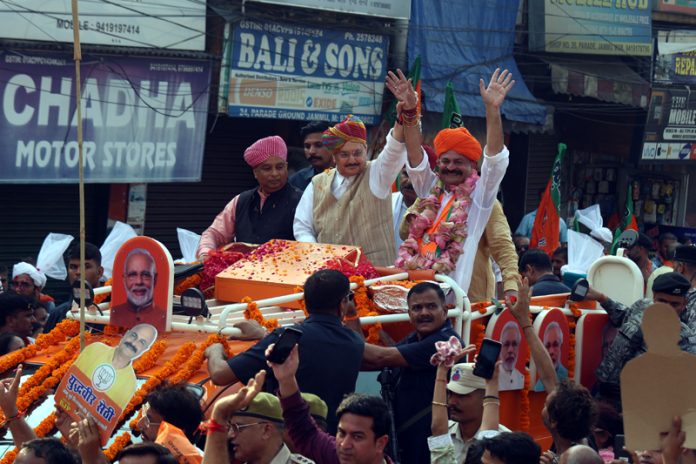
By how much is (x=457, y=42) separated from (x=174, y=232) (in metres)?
4.80

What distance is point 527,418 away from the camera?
6.81 meters

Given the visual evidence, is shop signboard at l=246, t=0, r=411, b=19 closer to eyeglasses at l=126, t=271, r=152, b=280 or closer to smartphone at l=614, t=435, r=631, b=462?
eyeglasses at l=126, t=271, r=152, b=280

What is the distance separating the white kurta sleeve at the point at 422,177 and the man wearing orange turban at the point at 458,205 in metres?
0.21

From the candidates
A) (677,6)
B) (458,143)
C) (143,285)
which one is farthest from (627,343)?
(677,6)

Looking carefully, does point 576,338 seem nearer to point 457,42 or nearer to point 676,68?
point 457,42

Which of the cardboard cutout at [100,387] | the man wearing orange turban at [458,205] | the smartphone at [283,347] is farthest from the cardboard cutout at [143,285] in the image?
the smartphone at [283,347]

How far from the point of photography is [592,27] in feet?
64.5

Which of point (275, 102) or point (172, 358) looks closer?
point (172, 358)

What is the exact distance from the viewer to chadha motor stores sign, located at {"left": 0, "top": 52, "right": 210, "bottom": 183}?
1274 cm

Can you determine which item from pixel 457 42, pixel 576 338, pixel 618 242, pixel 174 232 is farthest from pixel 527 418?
pixel 457 42

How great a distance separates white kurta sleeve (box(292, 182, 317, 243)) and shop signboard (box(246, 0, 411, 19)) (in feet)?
26.4

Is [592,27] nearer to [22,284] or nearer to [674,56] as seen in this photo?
[674,56]

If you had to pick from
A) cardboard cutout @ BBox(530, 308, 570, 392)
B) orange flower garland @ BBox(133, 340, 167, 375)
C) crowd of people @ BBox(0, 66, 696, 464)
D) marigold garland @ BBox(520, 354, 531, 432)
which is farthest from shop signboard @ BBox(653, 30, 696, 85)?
orange flower garland @ BBox(133, 340, 167, 375)

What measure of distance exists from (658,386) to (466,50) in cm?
1345
